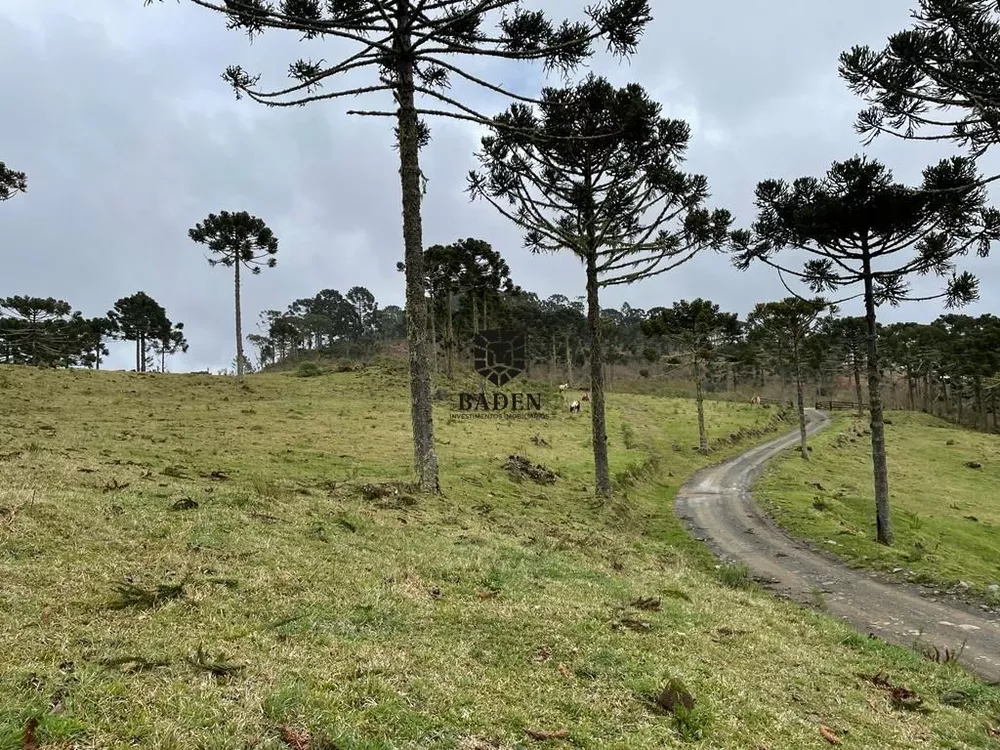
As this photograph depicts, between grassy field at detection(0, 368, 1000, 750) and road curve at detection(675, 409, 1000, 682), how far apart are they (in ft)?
→ 4.60

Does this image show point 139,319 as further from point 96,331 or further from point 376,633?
point 376,633

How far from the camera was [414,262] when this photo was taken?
13914 mm

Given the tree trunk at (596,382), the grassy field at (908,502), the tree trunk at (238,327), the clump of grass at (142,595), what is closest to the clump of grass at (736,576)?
the grassy field at (908,502)

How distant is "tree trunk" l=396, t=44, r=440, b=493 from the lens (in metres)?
13.9

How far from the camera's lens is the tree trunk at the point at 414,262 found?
45.6 feet

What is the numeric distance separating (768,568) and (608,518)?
176 inches

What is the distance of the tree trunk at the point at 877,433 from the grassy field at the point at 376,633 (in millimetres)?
7016

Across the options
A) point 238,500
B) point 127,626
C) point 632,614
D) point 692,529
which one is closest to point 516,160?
point 692,529

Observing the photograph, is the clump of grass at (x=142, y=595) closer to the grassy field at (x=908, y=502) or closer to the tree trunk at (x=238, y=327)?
the grassy field at (x=908, y=502)

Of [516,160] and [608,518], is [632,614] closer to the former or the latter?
[608,518]

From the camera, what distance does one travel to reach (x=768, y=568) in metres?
14.8

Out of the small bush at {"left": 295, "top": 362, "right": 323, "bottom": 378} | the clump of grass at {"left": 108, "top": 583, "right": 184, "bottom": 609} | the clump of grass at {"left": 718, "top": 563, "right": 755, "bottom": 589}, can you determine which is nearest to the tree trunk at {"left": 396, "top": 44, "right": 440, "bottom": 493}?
the clump of grass at {"left": 718, "top": 563, "right": 755, "bottom": 589}

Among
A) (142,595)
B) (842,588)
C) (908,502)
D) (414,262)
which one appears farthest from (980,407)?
(142,595)

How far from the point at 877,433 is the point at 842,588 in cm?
671
